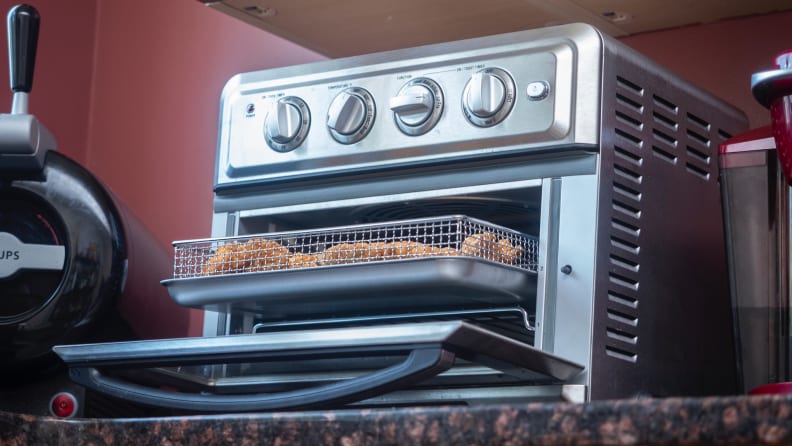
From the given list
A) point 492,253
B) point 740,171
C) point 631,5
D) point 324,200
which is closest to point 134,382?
point 324,200

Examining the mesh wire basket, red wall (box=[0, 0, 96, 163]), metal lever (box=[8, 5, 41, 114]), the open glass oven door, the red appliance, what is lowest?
the open glass oven door

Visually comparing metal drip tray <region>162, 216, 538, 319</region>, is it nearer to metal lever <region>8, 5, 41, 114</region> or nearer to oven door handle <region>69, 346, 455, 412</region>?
oven door handle <region>69, 346, 455, 412</region>

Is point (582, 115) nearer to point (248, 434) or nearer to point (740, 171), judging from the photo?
point (740, 171)

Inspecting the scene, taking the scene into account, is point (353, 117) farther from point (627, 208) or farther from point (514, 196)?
point (627, 208)

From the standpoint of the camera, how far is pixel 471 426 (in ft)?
1.98

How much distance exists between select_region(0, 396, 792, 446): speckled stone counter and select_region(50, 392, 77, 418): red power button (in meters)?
0.70

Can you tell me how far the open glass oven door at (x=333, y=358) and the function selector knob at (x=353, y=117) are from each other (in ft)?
0.79

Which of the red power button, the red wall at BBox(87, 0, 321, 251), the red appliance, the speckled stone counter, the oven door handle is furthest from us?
the red wall at BBox(87, 0, 321, 251)

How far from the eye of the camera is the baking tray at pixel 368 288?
1035mm

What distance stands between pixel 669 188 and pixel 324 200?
0.37 metres

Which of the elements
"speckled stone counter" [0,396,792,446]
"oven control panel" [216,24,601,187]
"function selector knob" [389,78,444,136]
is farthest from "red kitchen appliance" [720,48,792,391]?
"speckled stone counter" [0,396,792,446]

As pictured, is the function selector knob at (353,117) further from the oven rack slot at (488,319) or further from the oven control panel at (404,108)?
the oven rack slot at (488,319)

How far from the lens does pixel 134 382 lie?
1.17 m

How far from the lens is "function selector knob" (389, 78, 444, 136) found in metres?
1.18
